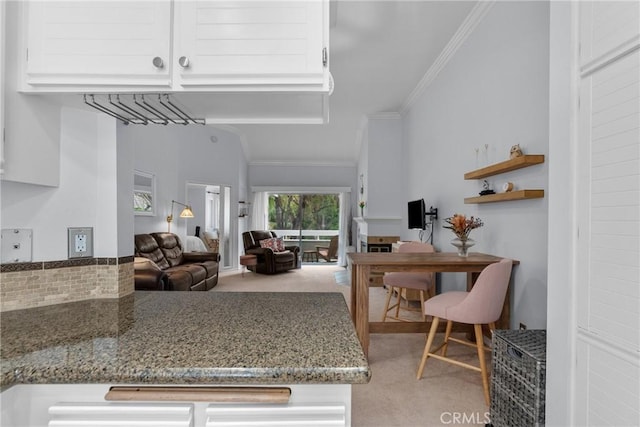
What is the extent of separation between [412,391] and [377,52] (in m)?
3.45

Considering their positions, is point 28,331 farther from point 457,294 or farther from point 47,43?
point 457,294

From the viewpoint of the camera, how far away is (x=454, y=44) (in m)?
3.46

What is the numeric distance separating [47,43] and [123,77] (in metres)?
0.24

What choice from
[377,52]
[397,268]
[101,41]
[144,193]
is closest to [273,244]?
[144,193]

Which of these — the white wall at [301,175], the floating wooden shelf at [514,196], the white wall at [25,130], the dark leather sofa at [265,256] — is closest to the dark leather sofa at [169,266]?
Answer: the dark leather sofa at [265,256]

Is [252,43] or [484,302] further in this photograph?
[484,302]

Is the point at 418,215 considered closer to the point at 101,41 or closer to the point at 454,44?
the point at 454,44

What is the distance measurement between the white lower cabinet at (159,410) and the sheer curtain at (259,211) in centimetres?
755

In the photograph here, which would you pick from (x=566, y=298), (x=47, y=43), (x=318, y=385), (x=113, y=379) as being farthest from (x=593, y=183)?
(x=47, y=43)

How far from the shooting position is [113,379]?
70 cm

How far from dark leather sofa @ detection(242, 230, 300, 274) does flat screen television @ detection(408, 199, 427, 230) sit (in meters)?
3.15

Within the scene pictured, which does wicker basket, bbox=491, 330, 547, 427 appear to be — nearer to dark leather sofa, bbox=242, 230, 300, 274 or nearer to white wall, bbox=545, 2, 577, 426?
white wall, bbox=545, 2, 577, 426

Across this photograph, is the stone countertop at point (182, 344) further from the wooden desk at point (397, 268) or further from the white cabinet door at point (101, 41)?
the wooden desk at point (397, 268)

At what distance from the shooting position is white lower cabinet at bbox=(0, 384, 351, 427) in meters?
0.72
